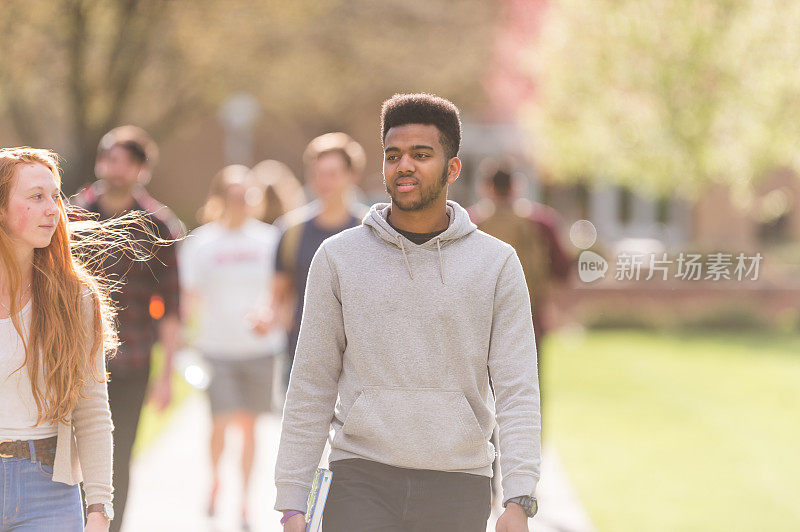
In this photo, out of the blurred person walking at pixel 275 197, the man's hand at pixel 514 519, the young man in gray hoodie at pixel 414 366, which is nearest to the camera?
the man's hand at pixel 514 519

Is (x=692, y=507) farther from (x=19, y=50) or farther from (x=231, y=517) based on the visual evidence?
(x=19, y=50)

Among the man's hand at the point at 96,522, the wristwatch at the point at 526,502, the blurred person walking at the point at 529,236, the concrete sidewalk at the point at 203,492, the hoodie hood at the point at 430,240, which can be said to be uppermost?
the hoodie hood at the point at 430,240

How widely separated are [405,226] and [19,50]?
16151mm

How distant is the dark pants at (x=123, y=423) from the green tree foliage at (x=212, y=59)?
41.9 ft

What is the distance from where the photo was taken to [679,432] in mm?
12414

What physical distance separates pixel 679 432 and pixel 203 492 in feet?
17.1

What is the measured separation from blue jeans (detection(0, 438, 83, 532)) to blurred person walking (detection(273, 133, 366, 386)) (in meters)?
3.29

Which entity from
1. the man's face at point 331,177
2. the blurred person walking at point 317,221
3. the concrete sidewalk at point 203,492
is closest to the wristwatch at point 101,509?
the blurred person walking at point 317,221

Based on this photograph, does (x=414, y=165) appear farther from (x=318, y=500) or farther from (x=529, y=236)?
(x=529, y=236)

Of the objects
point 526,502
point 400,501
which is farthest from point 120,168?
point 526,502

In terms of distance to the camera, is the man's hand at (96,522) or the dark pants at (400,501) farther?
the man's hand at (96,522)

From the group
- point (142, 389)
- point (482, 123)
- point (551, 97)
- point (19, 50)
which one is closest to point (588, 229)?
point (482, 123)

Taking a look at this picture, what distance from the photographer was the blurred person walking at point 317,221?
7.24 meters

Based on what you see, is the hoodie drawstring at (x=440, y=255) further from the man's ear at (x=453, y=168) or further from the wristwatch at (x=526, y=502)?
the wristwatch at (x=526, y=502)
